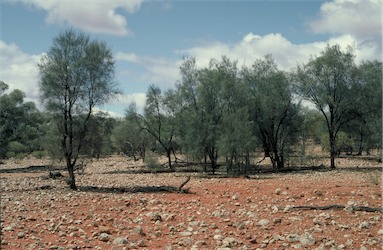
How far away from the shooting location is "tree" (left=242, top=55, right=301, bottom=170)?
34.6 metres

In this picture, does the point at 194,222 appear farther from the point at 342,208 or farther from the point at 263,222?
the point at 342,208

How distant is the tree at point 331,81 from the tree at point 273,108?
184 cm

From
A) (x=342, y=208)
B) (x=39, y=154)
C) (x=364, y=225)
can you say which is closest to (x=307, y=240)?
(x=364, y=225)

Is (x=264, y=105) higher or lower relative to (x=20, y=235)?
higher

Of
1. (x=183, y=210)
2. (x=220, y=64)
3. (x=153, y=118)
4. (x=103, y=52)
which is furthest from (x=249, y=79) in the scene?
(x=183, y=210)

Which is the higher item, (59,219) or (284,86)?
(284,86)

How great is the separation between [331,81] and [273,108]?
17.8ft

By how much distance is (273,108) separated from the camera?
34625 mm

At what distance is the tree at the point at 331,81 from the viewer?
32.9 metres

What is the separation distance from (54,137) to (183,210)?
1021 centimetres

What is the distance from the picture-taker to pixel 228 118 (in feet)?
97.4

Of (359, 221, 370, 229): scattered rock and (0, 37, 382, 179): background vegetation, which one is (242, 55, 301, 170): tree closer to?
(0, 37, 382, 179): background vegetation

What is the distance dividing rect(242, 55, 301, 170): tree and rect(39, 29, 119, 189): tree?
1759cm

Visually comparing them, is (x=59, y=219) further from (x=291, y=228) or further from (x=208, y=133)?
(x=208, y=133)
